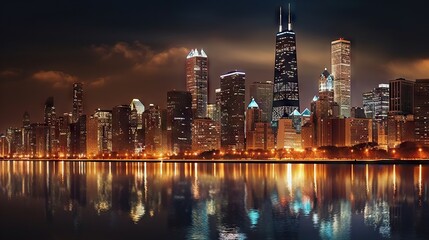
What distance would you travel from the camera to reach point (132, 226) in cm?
3409

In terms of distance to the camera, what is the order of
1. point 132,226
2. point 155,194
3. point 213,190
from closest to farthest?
point 132,226
point 155,194
point 213,190

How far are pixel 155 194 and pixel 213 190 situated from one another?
744 cm

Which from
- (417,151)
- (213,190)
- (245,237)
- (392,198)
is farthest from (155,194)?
(417,151)

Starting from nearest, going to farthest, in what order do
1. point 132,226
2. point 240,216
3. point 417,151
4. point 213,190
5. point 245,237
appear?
1. point 245,237
2. point 132,226
3. point 240,216
4. point 213,190
5. point 417,151

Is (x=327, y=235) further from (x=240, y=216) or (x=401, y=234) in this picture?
(x=240, y=216)

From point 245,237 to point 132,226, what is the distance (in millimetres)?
8647

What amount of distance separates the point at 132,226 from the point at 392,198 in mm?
28030

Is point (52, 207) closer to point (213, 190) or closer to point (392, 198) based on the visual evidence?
point (213, 190)

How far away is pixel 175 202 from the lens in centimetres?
4816

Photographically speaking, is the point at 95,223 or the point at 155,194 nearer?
the point at 95,223

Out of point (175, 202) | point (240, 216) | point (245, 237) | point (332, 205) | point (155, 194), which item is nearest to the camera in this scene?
point (245, 237)

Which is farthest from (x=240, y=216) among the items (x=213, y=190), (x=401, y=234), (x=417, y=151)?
(x=417, y=151)

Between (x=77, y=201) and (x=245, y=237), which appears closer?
(x=245, y=237)

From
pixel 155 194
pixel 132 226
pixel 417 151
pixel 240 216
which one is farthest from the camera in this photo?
pixel 417 151
